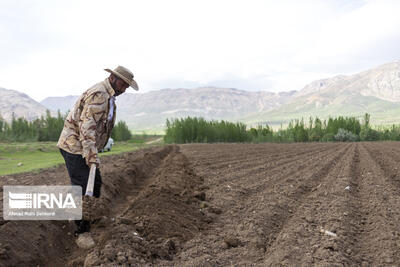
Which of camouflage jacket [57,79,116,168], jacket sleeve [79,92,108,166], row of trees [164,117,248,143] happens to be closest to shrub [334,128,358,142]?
row of trees [164,117,248,143]

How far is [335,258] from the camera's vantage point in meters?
3.00

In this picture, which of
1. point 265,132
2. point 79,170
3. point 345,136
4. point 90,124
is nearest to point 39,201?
point 79,170

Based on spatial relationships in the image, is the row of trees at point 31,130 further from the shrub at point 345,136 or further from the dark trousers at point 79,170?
the shrub at point 345,136

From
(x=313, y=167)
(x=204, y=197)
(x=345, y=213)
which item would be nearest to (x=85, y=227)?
(x=204, y=197)

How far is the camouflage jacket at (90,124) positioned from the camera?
361cm

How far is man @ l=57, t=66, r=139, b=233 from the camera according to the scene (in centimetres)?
362

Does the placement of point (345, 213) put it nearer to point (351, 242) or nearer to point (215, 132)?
point (351, 242)

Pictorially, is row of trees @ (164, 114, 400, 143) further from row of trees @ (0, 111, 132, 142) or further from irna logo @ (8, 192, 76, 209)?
irna logo @ (8, 192, 76, 209)

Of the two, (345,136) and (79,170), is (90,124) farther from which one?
(345,136)

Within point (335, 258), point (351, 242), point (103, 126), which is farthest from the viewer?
point (103, 126)

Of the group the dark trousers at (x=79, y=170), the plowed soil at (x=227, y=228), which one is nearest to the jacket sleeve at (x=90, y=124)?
the dark trousers at (x=79, y=170)

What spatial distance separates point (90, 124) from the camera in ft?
11.8

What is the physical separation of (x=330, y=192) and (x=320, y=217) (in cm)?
A: 164

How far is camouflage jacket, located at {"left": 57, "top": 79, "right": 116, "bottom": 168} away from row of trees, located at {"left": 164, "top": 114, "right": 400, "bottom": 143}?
1937 centimetres
